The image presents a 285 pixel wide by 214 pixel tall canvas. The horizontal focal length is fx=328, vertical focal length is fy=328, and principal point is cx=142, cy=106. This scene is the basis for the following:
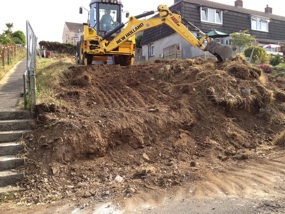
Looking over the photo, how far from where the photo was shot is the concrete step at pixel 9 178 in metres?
5.53

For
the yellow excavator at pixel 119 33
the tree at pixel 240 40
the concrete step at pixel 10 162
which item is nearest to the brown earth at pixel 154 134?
the concrete step at pixel 10 162

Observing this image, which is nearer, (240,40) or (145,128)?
(145,128)

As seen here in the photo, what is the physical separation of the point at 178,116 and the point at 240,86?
8.48 feet

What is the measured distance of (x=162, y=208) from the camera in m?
4.71

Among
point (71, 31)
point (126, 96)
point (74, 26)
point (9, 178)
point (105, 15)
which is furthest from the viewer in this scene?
point (74, 26)

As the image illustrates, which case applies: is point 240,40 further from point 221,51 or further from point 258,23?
point 221,51

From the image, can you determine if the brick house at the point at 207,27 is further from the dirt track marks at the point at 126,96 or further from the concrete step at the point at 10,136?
the concrete step at the point at 10,136

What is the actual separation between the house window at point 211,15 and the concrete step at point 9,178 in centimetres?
2910

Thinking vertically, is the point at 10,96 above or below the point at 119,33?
below

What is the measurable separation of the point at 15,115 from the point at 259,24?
34.7m

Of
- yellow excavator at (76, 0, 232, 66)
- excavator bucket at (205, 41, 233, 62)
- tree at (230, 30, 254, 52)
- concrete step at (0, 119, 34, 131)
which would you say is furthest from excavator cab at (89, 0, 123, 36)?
tree at (230, 30, 254, 52)

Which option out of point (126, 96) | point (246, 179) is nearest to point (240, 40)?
point (126, 96)

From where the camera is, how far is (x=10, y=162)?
5.86 metres

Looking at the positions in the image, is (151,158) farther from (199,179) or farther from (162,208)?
(162,208)
